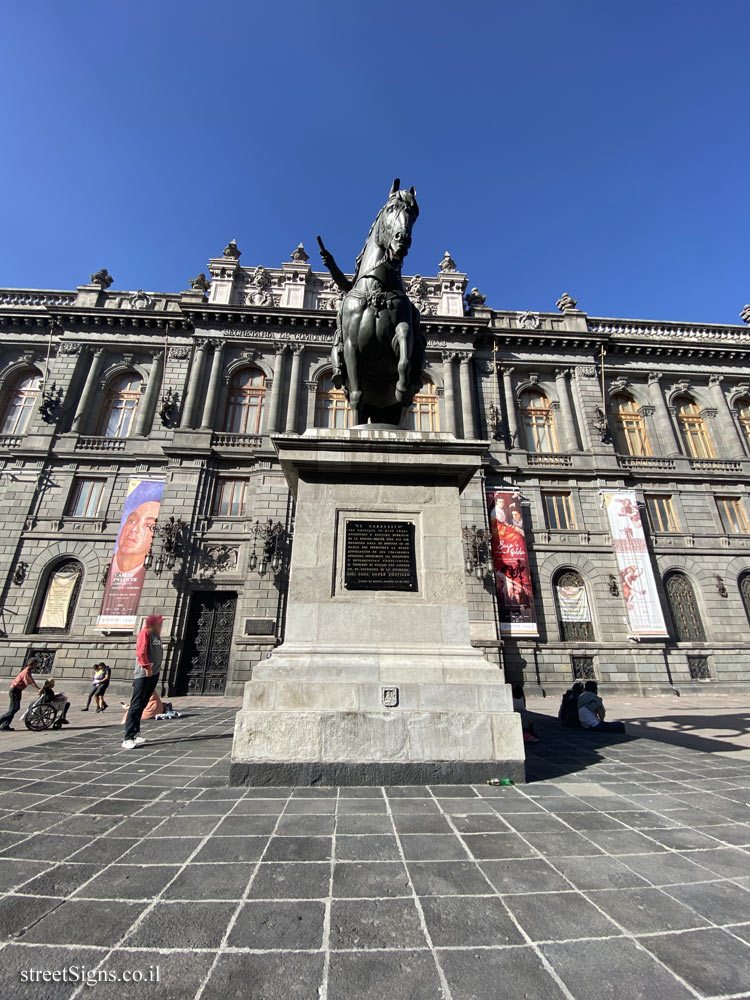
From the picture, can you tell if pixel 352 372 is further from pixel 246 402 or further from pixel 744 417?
pixel 744 417

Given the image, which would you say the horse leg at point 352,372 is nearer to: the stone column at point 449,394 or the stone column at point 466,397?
the stone column at point 449,394

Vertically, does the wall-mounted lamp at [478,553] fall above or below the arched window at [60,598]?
above

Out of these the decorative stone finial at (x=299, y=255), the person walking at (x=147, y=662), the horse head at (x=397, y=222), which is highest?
the decorative stone finial at (x=299, y=255)

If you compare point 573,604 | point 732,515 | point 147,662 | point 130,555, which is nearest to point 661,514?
point 732,515

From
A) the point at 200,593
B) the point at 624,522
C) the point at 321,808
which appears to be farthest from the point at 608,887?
the point at 624,522

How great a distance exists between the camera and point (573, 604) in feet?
59.1

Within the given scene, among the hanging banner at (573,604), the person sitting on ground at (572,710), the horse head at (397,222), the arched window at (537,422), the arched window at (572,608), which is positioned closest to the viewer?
the horse head at (397,222)

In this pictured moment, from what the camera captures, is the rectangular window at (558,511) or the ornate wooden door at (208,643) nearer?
the ornate wooden door at (208,643)

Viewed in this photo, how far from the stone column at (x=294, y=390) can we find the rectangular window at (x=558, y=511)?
12.4 metres

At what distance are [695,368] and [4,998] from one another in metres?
30.5

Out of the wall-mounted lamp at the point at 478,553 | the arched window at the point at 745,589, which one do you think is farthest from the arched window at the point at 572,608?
the arched window at the point at 745,589

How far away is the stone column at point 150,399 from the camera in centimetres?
1988

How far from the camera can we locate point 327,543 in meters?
4.89

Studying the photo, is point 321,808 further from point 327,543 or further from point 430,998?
point 327,543
